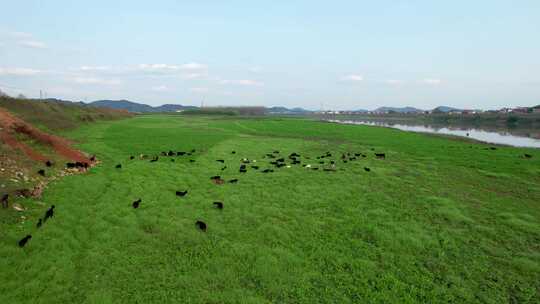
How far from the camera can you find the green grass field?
6.25 meters

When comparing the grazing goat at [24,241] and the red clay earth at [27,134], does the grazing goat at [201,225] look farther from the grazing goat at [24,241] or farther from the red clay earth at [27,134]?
the red clay earth at [27,134]

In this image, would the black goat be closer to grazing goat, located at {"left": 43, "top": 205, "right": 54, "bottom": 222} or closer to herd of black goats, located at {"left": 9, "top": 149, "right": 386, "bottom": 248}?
herd of black goats, located at {"left": 9, "top": 149, "right": 386, "bottom": 248}

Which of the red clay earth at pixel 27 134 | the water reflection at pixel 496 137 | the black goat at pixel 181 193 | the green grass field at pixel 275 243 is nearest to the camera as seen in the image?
the green grass field at pixel 275 243

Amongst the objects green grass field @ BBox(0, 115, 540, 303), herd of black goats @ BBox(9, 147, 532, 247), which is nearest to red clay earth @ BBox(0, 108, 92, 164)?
herd of black goats @ BBox(9, 147, 532, 247)

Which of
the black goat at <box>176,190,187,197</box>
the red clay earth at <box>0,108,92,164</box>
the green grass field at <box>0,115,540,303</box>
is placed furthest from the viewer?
A: the red clay earth at <box>0,108,92,164</box>

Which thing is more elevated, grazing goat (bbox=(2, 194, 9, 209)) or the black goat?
grazing goat (bbox=(2, 194, 9, 209))

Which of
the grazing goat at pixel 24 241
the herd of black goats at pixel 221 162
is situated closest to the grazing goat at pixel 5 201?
the herd of black goats at pixel 221 162

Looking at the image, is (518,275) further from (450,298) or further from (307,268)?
(307,268)

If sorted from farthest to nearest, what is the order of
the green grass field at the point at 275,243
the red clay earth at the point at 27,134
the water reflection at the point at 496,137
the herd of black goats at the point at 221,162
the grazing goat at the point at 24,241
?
the water reflection at the point at 496,137
the red clay earth at the point at 27,134
the herd of black goats at the point at 221,162
the grazing goat at the point at 24,241
the green grass field at the point at 275,243

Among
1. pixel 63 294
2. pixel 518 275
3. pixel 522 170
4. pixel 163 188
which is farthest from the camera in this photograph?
pixel 522 170

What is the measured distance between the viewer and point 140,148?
80.6 ft

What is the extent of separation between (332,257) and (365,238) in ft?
5.02

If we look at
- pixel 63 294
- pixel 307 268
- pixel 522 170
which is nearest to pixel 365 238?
pixel 307 268

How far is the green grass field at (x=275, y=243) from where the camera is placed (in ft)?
20.5
